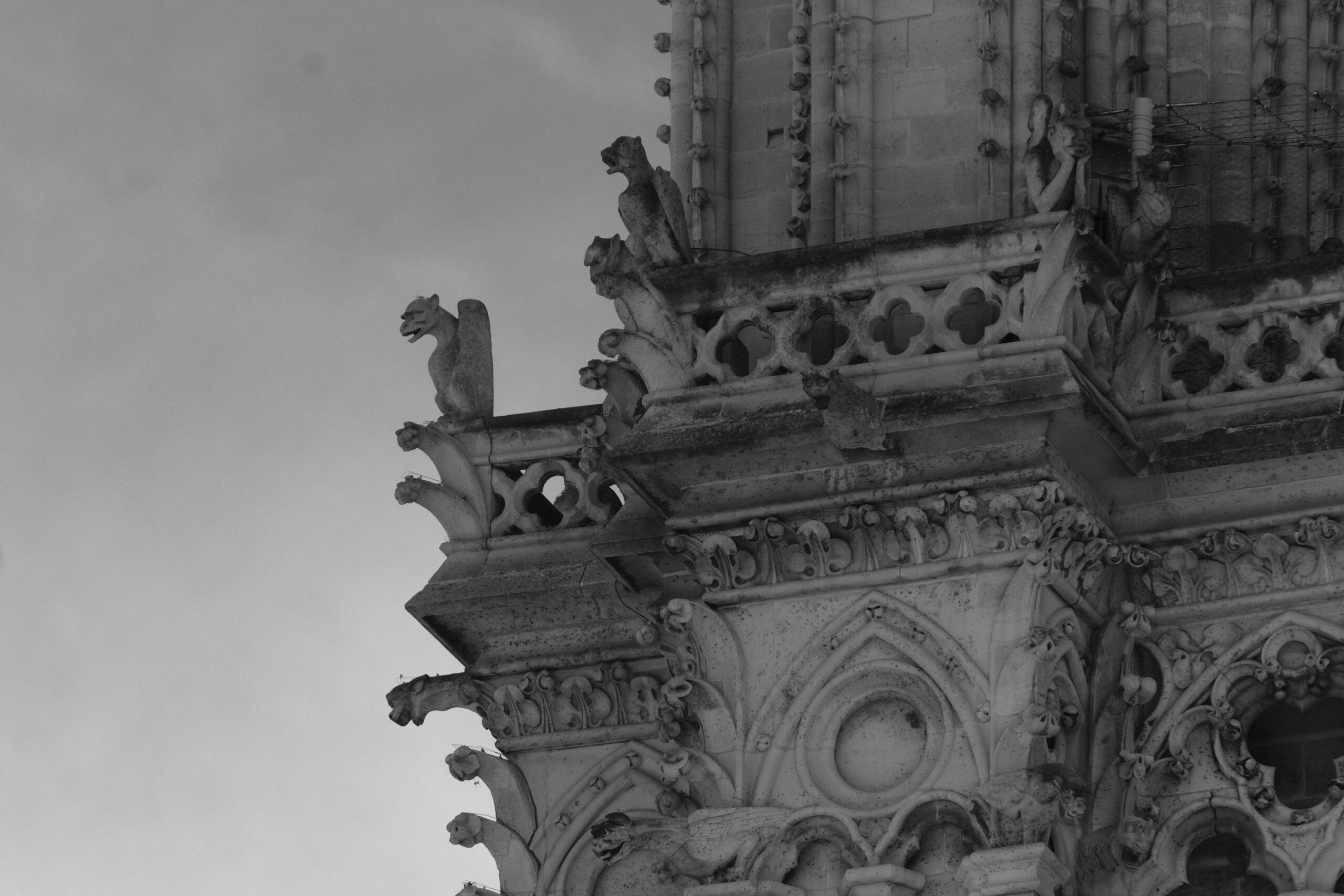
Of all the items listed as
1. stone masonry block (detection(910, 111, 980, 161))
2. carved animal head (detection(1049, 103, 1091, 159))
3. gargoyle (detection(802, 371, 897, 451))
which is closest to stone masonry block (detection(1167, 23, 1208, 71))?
stone masonry block (detection(910, 111, 980, 161))

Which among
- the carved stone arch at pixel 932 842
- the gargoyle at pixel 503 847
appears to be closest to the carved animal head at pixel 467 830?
the gargoyle at pixel 503 847

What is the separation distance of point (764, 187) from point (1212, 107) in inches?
96.4

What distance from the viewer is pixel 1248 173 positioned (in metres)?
25.8

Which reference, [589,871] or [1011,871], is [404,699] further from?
[1011,871]

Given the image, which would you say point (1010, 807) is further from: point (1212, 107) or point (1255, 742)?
point (1212, 107)

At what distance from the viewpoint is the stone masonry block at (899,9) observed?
25891 mm

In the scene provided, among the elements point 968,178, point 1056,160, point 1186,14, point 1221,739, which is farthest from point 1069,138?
point 1221,739

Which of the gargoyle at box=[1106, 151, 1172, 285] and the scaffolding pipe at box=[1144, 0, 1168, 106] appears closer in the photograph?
the gargoyle at box=[1106, 151, 1172, 285]

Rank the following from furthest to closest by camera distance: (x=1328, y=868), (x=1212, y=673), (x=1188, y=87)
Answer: (x=1188, y=87)
(x=1212, y=673)
(x=1328, y=868)

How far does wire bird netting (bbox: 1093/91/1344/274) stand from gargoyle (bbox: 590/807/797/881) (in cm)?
397

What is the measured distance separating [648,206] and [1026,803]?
394cm

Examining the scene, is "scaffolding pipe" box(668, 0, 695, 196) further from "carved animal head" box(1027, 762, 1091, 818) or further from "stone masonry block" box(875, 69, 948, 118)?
"carved animal head" box(1027, 762, 1091, 818)

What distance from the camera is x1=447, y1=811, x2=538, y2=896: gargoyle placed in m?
25.8

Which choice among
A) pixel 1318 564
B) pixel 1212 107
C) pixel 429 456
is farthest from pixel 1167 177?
pixel 429 456
